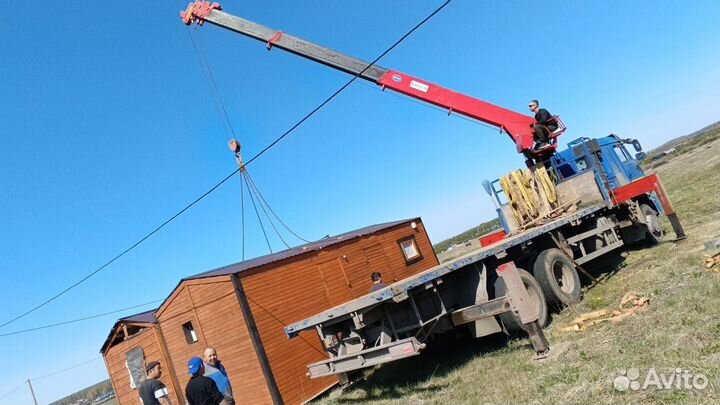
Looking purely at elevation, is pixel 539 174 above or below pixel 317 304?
above

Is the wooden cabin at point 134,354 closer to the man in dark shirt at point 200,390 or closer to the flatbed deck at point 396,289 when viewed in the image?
the flatbed deck at point 396,289

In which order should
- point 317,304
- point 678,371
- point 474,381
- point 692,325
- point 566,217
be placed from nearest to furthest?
point 678,371
point 692,325
point 474,381
point 566,217
point 317,304

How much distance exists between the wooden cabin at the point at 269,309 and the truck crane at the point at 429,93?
17.8 ft

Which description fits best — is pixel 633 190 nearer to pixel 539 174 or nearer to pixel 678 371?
pixel 539 174

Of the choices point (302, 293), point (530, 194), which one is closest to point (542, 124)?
point (530, 194)

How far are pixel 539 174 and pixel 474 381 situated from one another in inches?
238

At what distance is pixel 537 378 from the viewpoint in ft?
18.0

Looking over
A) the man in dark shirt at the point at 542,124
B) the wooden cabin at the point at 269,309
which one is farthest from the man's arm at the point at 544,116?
the wooden cabin at the point at 269,309

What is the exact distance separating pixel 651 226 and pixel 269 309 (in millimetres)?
9790

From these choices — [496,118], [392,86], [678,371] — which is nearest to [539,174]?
[496,118]

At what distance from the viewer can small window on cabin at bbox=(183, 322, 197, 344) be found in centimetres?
1466

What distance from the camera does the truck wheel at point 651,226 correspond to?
1140cm

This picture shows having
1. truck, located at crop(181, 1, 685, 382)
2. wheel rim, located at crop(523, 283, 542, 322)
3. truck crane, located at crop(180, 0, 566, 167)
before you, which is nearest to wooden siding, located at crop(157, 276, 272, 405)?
truck, located at crop(181, 1, 685, 382)

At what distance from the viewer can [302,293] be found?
1327 cm
